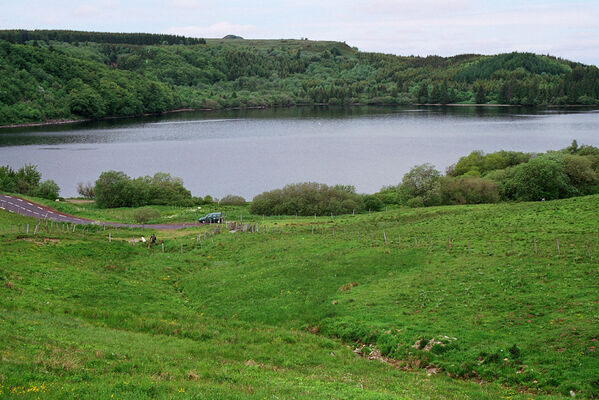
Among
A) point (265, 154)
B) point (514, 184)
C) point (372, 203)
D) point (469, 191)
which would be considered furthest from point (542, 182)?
point (265, 154)

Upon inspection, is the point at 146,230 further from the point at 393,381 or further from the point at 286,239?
the point at 393,381

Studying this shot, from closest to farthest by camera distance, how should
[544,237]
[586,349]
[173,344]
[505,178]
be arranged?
1. [586,349]
2. [173,344]
3. [544,237]
4. [505,178]

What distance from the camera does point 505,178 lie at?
7944 cm

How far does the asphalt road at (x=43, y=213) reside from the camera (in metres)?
67.7

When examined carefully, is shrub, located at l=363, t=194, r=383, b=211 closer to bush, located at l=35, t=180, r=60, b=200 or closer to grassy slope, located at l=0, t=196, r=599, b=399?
grassy slope, located at l=0, t=196, r=599, b=399

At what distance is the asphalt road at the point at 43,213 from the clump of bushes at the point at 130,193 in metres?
11.5

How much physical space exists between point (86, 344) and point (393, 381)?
41.0ft

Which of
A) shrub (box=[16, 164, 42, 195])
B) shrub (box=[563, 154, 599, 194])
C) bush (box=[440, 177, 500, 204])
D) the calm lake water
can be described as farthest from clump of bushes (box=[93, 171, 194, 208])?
shrub (box=[563, 154, 599, 194])

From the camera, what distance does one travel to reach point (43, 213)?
241 feet

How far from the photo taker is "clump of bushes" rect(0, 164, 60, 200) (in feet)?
312

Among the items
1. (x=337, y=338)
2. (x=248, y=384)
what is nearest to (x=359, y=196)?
(x=337, y=338)

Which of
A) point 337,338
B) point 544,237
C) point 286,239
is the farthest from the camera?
point 286,239

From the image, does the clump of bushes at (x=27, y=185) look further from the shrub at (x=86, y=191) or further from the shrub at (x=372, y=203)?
the shrub at (x=372, y=203)

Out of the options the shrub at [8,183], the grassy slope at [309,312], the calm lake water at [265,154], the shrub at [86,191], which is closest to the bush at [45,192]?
the shrub at [8,183]
